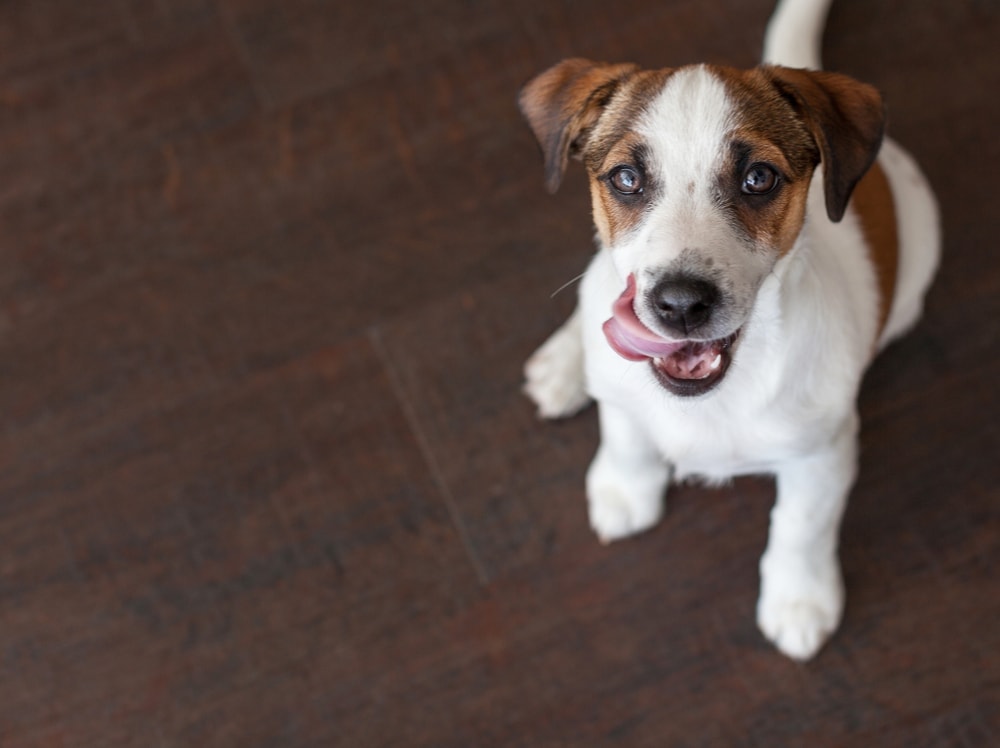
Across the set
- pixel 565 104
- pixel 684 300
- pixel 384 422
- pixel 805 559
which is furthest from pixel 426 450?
pixel 684 300

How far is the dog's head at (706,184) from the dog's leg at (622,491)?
2.09 ft

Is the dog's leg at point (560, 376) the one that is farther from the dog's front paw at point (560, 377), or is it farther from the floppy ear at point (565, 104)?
the floppy ear at point (565, 104)

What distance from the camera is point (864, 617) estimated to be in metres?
2.54

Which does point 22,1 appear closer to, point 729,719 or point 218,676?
point 218,676

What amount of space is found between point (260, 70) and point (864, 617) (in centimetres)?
236

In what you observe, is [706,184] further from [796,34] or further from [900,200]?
[796,34]

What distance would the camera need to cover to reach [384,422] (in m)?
2.78

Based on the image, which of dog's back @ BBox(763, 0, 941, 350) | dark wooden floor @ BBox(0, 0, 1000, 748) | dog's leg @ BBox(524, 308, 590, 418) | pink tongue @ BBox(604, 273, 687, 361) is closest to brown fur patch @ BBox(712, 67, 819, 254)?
pink tongue @ BBox(604, 273, 687, 361)

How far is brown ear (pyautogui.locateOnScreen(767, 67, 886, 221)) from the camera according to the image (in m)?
1.75

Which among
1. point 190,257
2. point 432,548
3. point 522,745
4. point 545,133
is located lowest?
point 522,745

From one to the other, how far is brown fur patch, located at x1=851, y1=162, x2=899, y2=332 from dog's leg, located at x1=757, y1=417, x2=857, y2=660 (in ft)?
1.02

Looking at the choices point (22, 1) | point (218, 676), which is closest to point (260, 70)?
point (22, 1)

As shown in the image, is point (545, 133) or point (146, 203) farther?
point (146, 203)

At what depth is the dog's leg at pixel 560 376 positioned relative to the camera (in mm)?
2689
